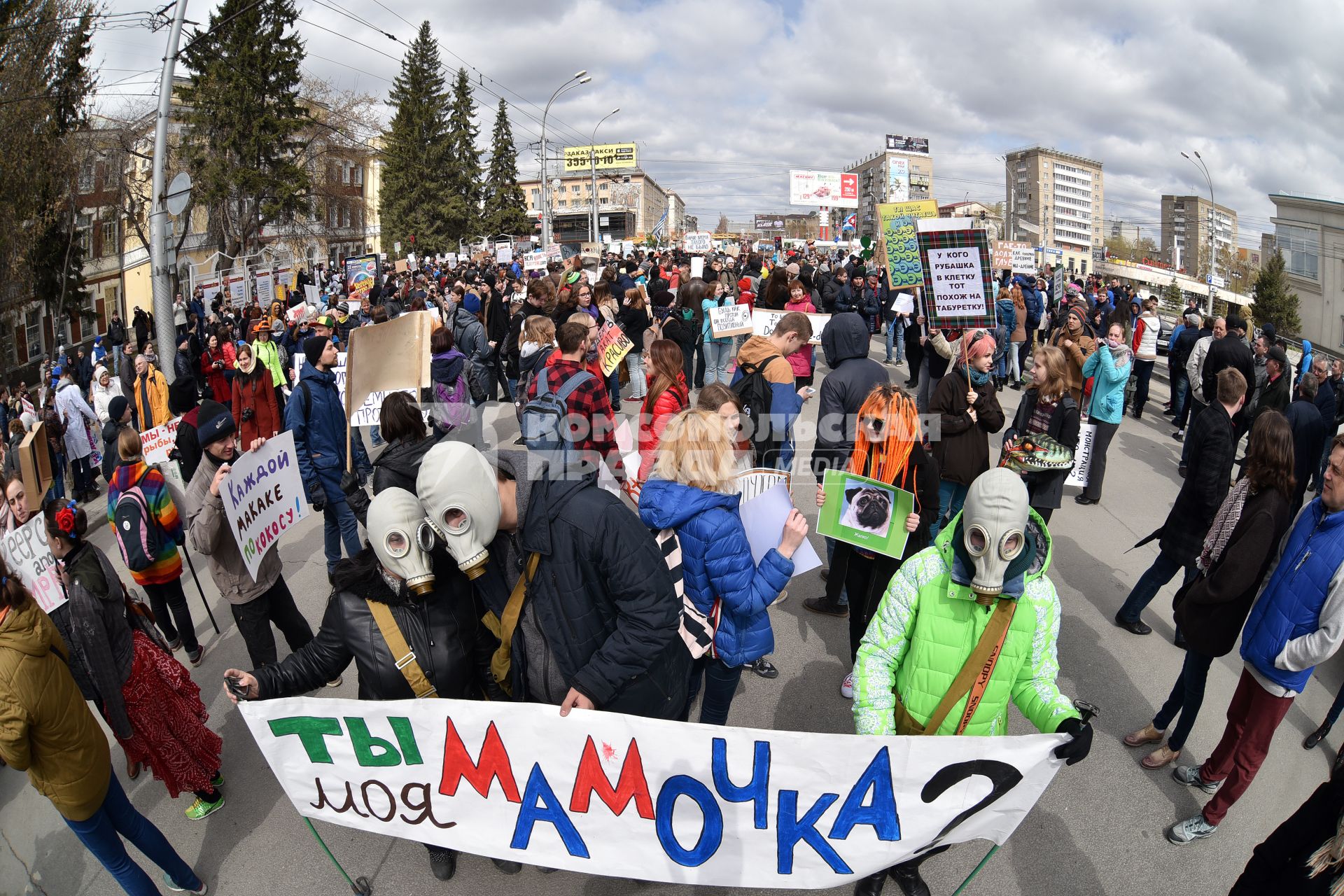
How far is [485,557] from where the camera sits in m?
2.53

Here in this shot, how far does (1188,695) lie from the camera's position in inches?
154

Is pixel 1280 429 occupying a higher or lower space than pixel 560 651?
higher

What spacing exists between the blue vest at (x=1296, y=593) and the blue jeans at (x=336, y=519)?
5661 millimetres

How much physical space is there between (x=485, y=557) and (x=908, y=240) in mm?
7011

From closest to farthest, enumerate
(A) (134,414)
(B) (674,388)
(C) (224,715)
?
(C) (224,715) → (B) (674,388) → (A) (134,414)

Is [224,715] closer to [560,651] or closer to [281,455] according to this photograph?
[281,455]

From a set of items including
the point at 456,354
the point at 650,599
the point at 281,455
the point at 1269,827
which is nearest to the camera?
the point at 650,599

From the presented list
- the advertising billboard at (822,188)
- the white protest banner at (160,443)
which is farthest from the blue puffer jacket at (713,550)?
Result: the advertising billboard at (822,188)

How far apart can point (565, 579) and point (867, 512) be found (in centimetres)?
223

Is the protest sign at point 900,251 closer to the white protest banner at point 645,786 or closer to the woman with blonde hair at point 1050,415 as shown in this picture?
the woman with blonde hair at point 1050,415

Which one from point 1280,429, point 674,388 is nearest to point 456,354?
point 674,388

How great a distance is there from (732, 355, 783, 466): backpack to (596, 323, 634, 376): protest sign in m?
2.84

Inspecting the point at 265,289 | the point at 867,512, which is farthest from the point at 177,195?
the point at 867,512

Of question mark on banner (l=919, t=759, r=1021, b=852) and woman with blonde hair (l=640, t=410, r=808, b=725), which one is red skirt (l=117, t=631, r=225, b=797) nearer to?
woman with blonde hair (l=640, t=410, r=808, b=725)
